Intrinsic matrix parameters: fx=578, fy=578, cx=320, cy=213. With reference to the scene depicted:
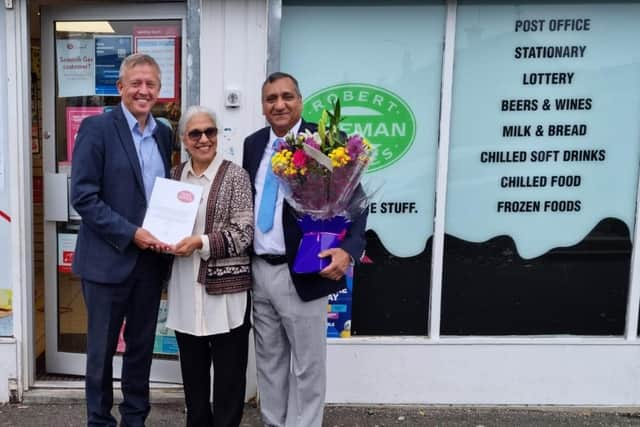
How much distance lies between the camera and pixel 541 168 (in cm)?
354

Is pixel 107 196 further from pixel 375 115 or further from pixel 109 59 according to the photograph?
pixel 375 115

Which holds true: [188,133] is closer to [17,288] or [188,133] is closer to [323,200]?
[323,200]

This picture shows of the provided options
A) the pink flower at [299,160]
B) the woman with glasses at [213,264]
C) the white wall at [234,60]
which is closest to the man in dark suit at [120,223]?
the woman with glasses at [213,264]

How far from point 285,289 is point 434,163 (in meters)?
1.42

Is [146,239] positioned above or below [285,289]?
above

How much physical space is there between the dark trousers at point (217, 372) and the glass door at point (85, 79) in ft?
3.37

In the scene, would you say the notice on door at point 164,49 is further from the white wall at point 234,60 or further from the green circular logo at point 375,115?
the green circular logo at point 375,115

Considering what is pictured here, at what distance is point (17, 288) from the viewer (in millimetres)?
3473

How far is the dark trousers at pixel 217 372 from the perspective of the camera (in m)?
2.70

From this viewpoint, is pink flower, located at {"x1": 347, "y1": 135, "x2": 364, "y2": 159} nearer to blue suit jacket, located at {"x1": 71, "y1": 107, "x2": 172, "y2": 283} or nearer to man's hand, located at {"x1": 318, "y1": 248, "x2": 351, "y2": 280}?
man's hand, located at {"x1": 318, "y1": 248, "x2": 351, "y2": 280}

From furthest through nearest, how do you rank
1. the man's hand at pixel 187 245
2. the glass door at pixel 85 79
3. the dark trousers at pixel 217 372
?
the glass door at pixel 85 79, the dark trousers at pixel 217 372, the man's hand at pixel 187 245

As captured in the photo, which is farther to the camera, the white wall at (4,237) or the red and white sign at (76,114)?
the red and white sign at (76,114)

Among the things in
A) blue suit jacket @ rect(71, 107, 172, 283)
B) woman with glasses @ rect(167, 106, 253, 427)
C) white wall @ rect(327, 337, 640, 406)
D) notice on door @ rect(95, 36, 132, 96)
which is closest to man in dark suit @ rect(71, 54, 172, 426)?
blue suit jacket @ rect(71, 107, 172, 283)

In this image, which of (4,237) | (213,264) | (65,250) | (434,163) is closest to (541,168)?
(434,163)
